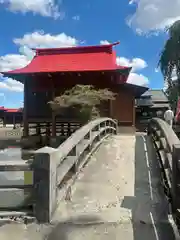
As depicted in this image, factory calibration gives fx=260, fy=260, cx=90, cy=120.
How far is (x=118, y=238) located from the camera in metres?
2.83

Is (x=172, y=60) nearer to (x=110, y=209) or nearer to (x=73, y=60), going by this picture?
(x=73, y=60)

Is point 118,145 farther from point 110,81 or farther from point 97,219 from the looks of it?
point 110,81

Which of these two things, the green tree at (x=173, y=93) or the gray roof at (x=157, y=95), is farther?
the gray roof at (x=157, y=95)

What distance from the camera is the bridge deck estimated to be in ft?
9.53

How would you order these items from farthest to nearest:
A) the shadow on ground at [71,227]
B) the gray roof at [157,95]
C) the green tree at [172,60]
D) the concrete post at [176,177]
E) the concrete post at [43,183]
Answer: the gray roof at [157,95], the green tree at [172,60], the concrete post at [176,177], the concrete post at [43,183], the shadow on ground at [71,227]

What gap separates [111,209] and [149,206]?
0.54 m

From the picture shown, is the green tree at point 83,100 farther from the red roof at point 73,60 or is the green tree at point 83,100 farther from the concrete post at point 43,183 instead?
the concrete post at point 43,183

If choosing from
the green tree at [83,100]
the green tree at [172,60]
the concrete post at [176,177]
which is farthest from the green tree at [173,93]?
the concrete post at [176,177]

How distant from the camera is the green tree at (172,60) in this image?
20.7 m

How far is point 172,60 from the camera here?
838 inches

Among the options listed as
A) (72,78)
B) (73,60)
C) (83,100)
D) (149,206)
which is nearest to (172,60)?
(73,60)

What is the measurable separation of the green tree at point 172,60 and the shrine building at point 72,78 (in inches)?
241

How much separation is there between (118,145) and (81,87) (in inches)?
212

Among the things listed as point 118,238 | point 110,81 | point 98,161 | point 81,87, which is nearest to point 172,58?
point 110,81
